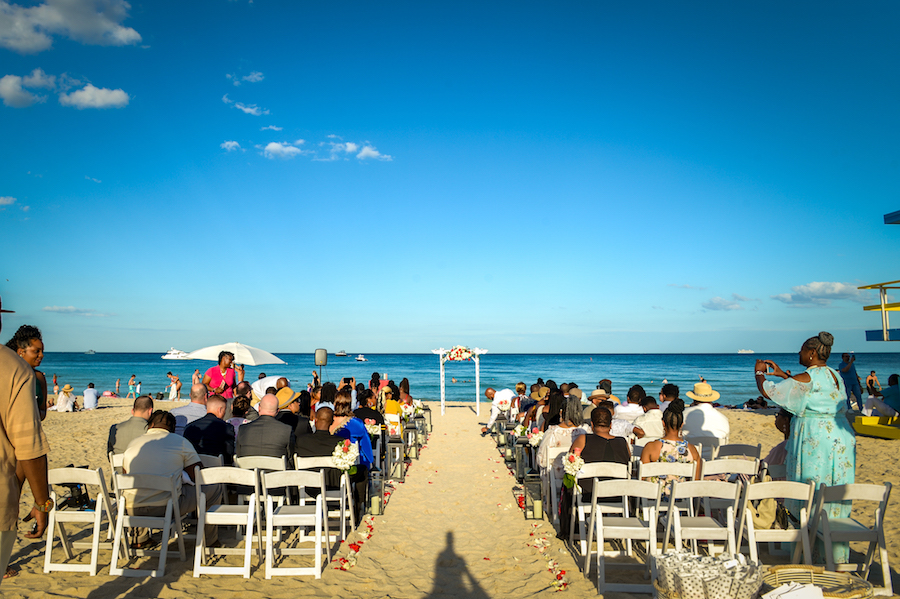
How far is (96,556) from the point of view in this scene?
14.3ft

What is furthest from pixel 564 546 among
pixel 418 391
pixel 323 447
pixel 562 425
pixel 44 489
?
pixel 418 391

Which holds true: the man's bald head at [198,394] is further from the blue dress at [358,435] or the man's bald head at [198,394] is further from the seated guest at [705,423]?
the seated guest at [705,423]

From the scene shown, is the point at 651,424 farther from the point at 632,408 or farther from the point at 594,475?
the point at 594,475

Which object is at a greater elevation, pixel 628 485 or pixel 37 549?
pixel 628 485

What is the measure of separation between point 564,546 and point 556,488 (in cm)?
90

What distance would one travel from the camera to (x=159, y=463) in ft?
15.0

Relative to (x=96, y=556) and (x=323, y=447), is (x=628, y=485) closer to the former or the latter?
(x=323, y=447)

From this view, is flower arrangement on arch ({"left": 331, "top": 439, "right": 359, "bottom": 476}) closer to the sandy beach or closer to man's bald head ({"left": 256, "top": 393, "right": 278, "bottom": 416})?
the sandy beach

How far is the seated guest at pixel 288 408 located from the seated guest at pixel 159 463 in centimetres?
128

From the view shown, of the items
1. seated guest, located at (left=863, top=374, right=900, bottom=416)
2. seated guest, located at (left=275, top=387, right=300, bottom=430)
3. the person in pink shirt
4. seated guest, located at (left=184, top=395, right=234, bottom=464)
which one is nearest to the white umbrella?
the person in pink shirt

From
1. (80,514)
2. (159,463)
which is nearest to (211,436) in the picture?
(159,463)

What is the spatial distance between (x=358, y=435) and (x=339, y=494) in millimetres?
854

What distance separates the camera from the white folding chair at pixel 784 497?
13.0 feet

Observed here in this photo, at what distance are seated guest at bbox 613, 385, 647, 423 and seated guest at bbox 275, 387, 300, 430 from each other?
493 cm
